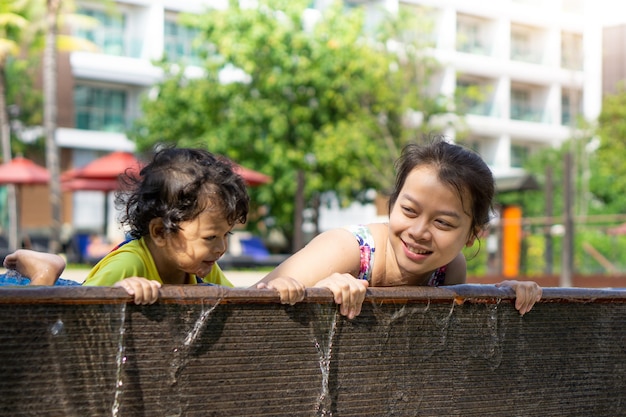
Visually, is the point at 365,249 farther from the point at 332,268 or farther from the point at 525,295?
the point at 525,295

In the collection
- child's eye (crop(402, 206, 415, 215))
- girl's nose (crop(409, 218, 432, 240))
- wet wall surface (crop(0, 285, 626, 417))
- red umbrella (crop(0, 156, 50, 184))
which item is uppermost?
red umbrella (crop(0, 156, 50, 184))

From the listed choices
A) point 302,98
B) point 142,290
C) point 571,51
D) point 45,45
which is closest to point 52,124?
point 45,45

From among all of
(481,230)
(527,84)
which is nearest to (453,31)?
(527,84)

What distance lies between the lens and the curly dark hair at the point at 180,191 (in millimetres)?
2795

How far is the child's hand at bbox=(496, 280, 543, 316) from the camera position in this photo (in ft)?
7.95

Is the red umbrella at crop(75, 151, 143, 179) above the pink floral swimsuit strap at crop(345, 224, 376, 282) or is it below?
above

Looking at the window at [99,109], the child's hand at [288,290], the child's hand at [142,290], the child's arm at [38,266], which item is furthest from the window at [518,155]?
the child's hand at [142,290]

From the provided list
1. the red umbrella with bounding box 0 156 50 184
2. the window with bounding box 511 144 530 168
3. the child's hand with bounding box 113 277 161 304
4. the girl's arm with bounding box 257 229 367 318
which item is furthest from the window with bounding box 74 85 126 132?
the child's hand with bounding box 113 277 161 304

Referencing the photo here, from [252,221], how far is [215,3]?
923 cm

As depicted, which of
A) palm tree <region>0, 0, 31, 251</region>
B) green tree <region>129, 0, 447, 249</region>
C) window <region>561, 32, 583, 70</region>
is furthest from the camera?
window <region>561, 32, 583, 70</region>

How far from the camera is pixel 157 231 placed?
2.84 meters

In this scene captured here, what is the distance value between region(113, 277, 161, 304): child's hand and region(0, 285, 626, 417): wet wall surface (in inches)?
0.8

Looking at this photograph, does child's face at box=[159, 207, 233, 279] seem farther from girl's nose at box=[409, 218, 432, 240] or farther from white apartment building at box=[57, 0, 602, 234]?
white apartment building at box=[57, 0, 602, 234]

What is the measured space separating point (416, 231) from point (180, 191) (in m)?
0.71
